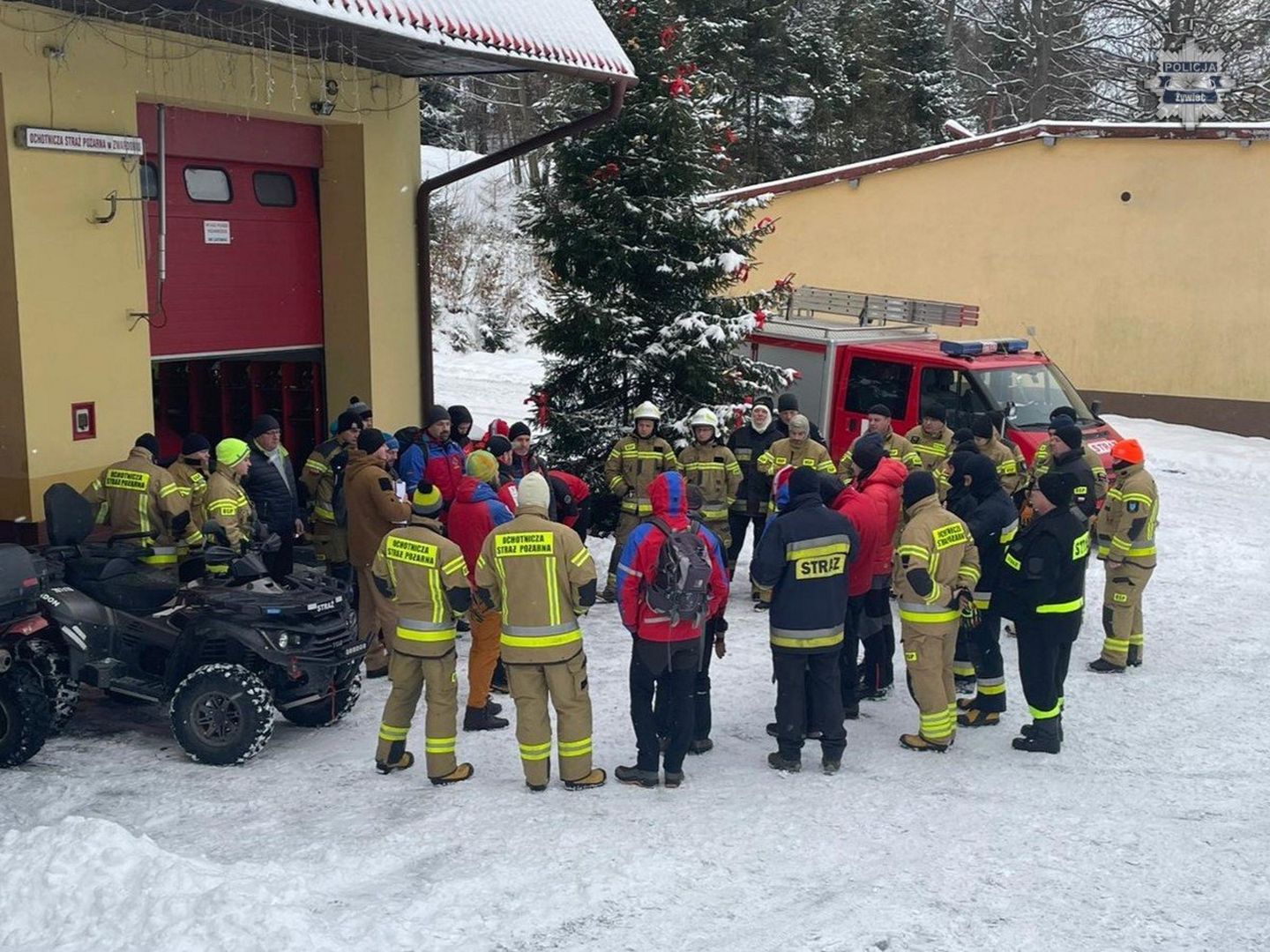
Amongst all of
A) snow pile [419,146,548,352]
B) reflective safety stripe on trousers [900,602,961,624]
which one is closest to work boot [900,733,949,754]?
reflective safety stripe on trousers [900,602,961,624]

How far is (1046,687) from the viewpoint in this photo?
7730 mm

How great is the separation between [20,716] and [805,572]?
4.35 m

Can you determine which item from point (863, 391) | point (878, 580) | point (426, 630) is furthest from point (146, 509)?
point (863, 391)

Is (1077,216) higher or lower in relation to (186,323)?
higher

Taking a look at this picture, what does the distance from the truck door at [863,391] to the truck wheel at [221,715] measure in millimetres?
7500

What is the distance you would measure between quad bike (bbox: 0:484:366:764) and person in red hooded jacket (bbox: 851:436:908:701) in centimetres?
328

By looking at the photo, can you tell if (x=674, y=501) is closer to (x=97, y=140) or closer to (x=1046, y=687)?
(x=1046, y=687)

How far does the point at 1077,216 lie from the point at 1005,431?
978 centimetres

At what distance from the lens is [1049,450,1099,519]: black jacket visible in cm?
886

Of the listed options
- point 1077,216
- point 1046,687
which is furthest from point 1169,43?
point 1046,687

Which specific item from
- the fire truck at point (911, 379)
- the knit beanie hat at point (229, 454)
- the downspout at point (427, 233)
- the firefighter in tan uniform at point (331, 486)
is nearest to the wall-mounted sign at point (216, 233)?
the downspout at point (427, 233)

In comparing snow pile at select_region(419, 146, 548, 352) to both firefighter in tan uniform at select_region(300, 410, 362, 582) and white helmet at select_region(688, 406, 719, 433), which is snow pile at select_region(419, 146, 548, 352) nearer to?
white helmet at select_region(688, 406, 719, 433)

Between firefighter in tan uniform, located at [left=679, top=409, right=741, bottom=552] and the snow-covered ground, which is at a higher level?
firefighter in tan uniform, located at [left=679, top=409, right=741, bottom=552]

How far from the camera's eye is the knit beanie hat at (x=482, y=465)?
8156 millimetres
